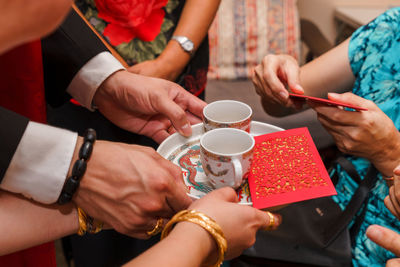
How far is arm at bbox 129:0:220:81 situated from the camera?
121 cm

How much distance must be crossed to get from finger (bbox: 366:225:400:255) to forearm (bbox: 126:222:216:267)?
37cm

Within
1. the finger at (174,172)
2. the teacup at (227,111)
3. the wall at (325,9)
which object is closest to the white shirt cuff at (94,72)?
the teacup at (227,111)

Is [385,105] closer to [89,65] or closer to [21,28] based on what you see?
[89,65]

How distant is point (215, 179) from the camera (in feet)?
2.65

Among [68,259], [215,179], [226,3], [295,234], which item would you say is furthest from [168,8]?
[226,3]

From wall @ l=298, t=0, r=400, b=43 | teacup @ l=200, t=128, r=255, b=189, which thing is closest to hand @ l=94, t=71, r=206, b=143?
teacup @ l=200, t=128, r=255, b=189

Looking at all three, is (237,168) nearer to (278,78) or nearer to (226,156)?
(226,156)

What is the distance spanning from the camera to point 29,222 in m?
0.76

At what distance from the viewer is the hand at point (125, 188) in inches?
27.1

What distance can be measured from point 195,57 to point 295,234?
28.6 inches

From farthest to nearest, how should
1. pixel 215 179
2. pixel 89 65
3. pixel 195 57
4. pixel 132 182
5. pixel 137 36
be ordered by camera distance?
pixel 195 57 → pixel 137 36 → pixel 89 65 → pixel 215 179 → pixel 132 182

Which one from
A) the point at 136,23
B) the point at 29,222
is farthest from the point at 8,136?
the point at 136,23

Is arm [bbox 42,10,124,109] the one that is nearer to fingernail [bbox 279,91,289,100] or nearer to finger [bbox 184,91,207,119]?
finger [bbox 184,91,207,119]

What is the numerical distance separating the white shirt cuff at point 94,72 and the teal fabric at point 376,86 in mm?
768
